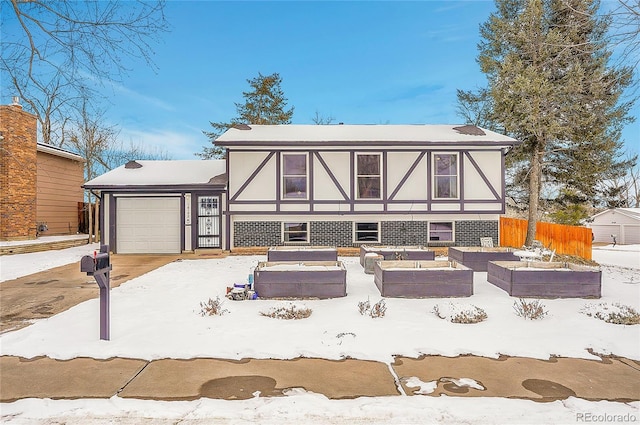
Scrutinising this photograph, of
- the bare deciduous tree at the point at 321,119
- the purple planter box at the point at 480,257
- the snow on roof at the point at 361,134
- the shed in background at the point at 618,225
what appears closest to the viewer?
the purple planter box at the point at 480,257

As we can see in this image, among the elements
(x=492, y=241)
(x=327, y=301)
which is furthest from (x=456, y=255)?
(x=327, y=301)

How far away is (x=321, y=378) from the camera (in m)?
3.81

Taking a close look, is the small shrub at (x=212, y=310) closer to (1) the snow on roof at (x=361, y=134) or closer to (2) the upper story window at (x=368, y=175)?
(1) the snow on roof at (x=361, y=134)

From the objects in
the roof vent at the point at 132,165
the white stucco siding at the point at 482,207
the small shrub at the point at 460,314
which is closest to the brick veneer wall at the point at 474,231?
the white stucco siding at the point at 482,207

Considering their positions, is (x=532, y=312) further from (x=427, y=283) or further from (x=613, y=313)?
(x=427, y=283)

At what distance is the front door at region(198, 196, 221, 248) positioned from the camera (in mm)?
14422

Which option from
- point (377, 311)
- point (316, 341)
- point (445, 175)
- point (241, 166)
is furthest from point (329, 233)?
point (316, 341)

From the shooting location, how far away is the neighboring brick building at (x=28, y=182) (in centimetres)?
1471

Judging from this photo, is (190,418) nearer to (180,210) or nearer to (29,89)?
(29,89)

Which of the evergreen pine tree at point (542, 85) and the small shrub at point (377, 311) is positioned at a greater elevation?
the evergreen pine tree at point (542, 85)

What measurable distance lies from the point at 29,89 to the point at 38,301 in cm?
441

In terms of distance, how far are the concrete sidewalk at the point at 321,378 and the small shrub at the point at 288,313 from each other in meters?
1.56

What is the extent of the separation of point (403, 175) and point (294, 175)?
444 centimetres

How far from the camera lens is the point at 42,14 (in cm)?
450
